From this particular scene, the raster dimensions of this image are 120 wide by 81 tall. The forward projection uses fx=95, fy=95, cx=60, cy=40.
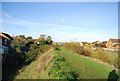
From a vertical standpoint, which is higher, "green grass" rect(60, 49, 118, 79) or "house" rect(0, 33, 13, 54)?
"house" rect(0, 33, 13, 54)

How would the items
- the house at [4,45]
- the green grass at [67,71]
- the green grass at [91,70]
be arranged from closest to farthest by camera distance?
the green grass at [67,71]
the green grass at [91,70]
the house at [4,45]

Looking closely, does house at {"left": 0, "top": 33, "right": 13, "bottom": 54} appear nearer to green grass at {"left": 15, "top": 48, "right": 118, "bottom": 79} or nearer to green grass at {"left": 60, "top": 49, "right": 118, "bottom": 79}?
green grass at {"left": 15, "top": 48, "right": 118, "bottom": 79}

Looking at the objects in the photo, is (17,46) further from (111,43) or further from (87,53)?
(111,43)

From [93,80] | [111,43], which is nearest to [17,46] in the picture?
[93,80]

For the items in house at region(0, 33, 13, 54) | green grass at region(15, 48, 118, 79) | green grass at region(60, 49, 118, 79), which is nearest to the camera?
green grass at region(15, 48, 118, 79)

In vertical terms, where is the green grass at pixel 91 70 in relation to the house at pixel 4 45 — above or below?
below

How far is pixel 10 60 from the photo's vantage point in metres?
13.3

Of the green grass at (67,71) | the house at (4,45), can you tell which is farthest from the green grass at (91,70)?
the house at (4,45)

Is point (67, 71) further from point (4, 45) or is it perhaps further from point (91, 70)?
point (4, 45)

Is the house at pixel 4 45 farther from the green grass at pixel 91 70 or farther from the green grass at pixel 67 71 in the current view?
the green grass at pixel 91 70

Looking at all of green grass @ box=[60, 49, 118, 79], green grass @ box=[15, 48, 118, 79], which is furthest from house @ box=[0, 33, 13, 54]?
green grass @ box=[60, 49, 118, 79]

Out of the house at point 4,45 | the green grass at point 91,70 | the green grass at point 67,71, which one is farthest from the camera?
the house at point 4,45

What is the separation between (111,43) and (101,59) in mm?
36036

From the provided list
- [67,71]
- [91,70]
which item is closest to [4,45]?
[67,71]
